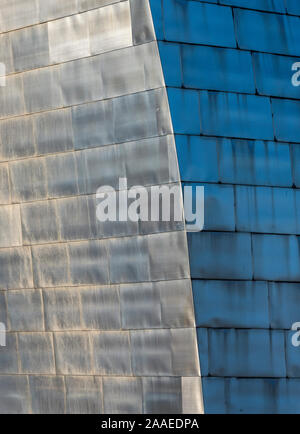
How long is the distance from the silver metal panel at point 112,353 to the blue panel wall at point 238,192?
1351 millimetres

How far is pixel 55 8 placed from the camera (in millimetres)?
16750

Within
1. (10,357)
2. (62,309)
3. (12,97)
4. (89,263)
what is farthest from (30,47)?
(10,357)

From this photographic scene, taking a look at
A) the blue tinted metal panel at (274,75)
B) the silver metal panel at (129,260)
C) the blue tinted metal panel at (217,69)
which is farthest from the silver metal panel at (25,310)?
the blue tinted metal panel at (274,75)

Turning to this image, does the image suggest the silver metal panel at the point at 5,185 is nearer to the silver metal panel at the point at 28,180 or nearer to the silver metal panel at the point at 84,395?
the silver metal panel at the point at 28,180

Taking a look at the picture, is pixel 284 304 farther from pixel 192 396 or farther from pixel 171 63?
pixel 171 63

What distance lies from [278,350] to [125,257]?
3.04 m

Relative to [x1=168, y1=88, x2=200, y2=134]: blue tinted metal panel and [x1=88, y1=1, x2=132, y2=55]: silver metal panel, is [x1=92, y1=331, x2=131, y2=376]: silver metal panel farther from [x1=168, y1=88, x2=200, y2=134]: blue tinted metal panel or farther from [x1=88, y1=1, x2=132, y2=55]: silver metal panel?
[x1=88, y1=1, x2=132, y2=55]: silver metal panel

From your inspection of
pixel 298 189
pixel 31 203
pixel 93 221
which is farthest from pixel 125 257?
pixel 298 189

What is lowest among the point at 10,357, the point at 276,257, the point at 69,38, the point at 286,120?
the point at 10,357

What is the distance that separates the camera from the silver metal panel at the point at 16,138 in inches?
668

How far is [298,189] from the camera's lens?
16516 millimetres

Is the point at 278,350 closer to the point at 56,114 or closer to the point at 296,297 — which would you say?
the point at 296,297

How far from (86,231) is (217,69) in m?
3.58

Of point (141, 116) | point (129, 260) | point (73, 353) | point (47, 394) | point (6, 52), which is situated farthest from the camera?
point (6, 52)
